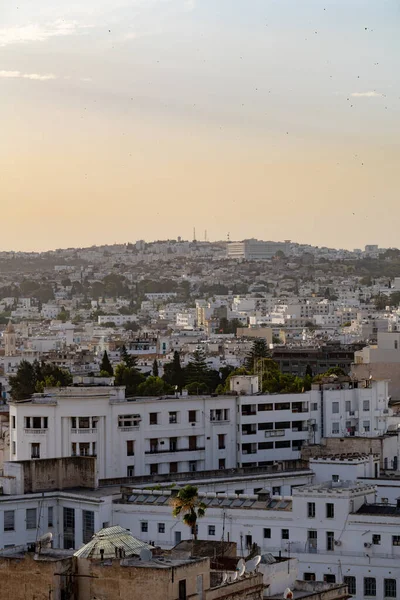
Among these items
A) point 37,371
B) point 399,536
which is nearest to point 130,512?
point 399,536

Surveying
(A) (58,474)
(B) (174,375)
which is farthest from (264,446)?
(B) (174,375)

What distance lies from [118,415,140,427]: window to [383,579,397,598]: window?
529 inches

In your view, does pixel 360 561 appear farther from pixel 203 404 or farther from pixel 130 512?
pixel 203 404

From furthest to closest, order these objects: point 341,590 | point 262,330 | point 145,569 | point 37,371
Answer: point 262,330 < point 37,371 < point 341,590 < point 145,569

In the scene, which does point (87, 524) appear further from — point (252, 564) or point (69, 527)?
point (252, 564)

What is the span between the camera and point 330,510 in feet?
109

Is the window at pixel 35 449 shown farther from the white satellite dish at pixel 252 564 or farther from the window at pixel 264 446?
the white satellite dish at pixel 252 564

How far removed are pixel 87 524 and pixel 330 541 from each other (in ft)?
16.1

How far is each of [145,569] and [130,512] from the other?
12959 mm

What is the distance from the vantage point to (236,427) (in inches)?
1854

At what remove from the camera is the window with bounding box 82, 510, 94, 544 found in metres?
35.4

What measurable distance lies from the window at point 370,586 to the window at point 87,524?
18.0 ft

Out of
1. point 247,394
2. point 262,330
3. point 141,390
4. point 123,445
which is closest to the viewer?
point 123,445

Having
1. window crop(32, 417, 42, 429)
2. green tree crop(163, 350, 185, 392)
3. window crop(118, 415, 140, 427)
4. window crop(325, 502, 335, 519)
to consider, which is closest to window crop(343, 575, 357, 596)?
window crop(325, 502, 335, 519)
